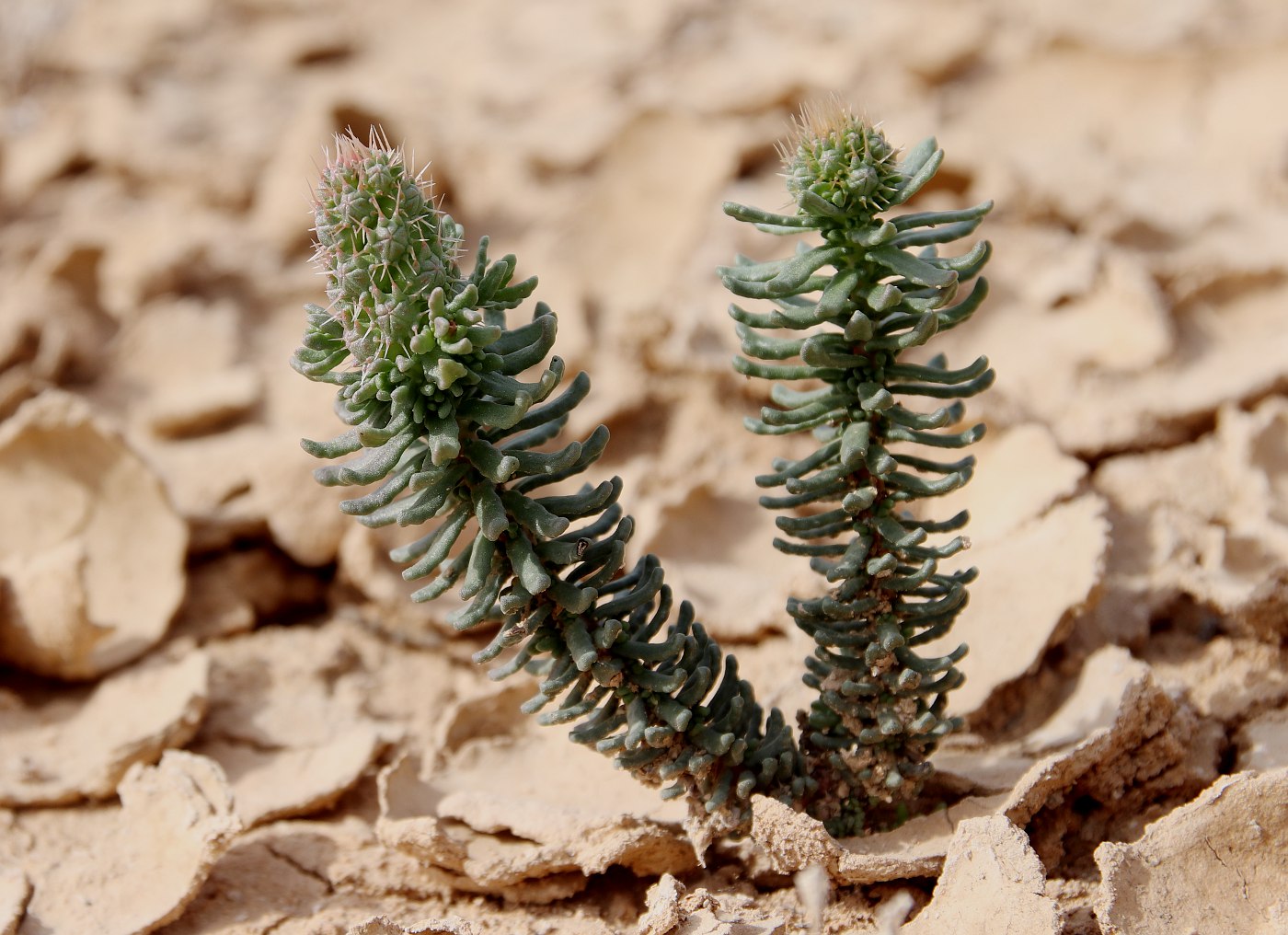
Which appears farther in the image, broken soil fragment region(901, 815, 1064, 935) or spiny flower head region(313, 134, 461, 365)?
broken soil fragment region(901, 815, 1064, 935)

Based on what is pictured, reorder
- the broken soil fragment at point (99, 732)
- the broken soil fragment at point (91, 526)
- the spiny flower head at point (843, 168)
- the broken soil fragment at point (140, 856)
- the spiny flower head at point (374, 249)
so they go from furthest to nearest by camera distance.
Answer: the broken soil fragment at point (91, 526), the broken soil fragment at point (99, 732), the broken soil fragment at point (140, 856), the spiny flower head at point (843, 168), the spiny flower head at point (374, 249)

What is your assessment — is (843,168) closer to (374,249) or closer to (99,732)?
(374,249)

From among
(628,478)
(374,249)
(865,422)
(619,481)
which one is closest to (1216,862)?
(865,422)

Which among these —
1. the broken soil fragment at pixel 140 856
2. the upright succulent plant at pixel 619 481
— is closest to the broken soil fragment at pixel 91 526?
the broken soil fragment at pixel 140 856

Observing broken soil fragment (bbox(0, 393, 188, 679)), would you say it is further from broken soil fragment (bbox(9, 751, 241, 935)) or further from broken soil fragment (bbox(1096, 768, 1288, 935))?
broken soil fragment (bbox(1096, 768, 1288, 935))

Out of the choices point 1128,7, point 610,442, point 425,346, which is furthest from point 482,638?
point 1128,7

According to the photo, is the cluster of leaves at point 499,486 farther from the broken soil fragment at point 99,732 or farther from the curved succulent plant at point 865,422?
the broken soil fragment at point 99,732

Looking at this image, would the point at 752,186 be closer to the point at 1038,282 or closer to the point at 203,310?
the point at 1038,282

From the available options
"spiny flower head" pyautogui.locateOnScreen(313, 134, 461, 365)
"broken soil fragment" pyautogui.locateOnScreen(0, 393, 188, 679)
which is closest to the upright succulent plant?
"spiny flower head" pyautogui.locateOnScreen(313, 134, 461, 365)
